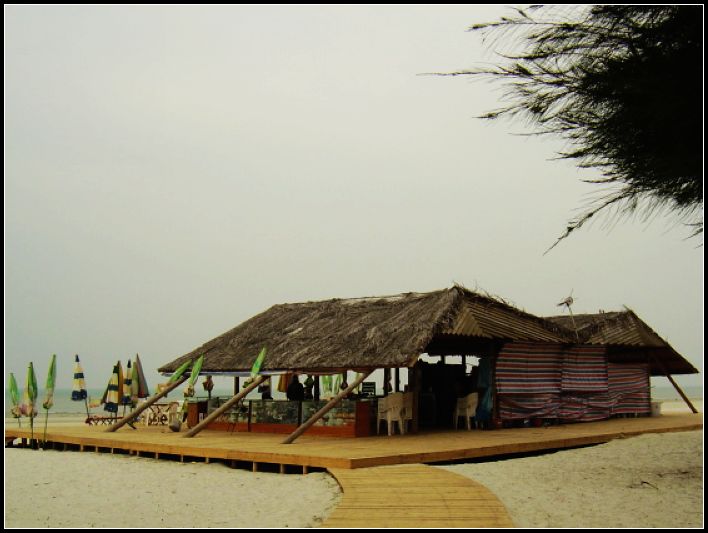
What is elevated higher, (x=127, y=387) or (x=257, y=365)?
(x=257, y=365)

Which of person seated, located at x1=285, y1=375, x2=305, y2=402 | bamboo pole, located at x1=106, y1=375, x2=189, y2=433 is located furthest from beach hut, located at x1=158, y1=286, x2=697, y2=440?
bamboo pole, located at x1=106, y1=375, x2=189, y2=433

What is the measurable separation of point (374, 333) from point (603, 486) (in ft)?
25.1

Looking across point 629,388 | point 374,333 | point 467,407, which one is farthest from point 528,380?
point 629,388

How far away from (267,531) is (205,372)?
39.4 ft

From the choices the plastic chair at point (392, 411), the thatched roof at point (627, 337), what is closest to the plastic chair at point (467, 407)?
the plastic chair at point (392, 411)

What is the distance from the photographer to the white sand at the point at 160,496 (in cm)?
894

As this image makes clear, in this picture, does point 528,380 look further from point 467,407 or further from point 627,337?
point 627,337

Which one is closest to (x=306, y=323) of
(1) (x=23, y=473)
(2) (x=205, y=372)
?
(2) (x=205, y=372)

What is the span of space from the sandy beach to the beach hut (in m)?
3.40

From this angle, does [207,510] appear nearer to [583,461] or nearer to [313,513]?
[313,513]

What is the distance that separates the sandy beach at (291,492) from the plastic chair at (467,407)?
3.12m

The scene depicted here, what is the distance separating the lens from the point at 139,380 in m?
20.5

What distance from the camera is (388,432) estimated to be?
16.1 meters

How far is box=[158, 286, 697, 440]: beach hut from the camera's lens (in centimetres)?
1669
